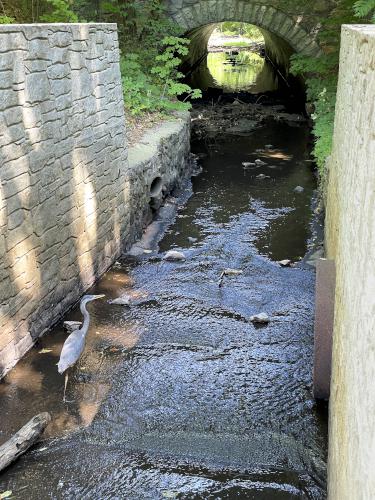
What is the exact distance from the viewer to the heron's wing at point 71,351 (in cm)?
457

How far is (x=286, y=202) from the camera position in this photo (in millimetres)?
9922

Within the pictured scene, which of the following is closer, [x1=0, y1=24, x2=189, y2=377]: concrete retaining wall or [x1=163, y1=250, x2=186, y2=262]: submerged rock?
[x1=0, y1=24, x2=189, y2=377]: concrete retaining wall

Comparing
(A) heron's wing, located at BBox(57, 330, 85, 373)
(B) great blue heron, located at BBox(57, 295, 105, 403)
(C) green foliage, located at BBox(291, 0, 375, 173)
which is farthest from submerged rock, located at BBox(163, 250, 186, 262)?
(C) green foliage, located at BBox(291, 0, 375, 173)

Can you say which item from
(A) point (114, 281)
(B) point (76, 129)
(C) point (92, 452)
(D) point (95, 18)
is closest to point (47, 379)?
(C) point (92, 452)

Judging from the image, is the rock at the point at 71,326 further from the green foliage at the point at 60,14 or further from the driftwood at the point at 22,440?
the green foliage at the point at 60,14

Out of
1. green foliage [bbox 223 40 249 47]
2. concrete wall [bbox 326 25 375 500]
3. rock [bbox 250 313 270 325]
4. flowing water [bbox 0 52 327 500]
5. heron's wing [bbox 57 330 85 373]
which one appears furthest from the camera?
green foliage [bbox 223 40 249 47]

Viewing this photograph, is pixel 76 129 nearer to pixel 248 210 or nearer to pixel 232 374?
pixel 232 374

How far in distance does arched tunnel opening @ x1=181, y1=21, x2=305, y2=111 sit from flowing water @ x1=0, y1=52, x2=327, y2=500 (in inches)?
435

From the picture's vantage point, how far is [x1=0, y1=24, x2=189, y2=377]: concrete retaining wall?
15.7ft

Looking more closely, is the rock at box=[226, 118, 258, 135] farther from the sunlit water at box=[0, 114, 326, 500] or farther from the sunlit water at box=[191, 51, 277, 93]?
the sunlit water at box=[0, 114, 326, 500]

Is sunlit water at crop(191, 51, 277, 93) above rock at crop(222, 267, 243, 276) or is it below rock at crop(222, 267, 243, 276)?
above

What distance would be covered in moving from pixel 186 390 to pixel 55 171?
2.55 meters

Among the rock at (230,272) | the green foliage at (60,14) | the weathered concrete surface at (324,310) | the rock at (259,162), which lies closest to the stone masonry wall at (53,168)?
the rock at (230,272)

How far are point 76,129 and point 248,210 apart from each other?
4.33 meters
